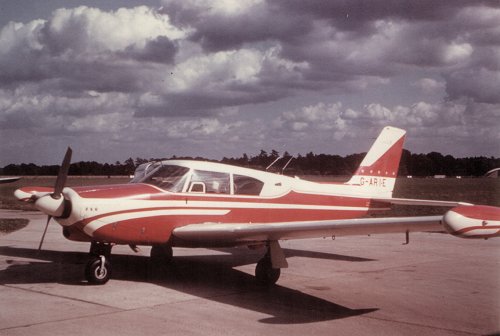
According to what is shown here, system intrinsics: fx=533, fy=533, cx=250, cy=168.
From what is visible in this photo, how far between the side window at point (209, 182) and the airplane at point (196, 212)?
0.02 metres

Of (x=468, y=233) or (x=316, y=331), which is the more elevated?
(x=468, y=233)

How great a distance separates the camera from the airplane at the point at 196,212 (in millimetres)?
7953

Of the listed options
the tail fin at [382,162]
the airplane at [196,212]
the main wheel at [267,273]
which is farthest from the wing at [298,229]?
the tail fin at [382,162]

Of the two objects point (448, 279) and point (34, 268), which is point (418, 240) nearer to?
point (448, 279)

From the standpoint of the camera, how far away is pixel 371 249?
1358cm

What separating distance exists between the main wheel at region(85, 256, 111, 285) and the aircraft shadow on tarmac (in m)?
0.17

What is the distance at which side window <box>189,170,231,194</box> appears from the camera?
9195mm

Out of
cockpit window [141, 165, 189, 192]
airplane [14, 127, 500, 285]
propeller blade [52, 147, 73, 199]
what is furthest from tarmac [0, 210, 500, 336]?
cockpit window [141, 165, 189, 192]

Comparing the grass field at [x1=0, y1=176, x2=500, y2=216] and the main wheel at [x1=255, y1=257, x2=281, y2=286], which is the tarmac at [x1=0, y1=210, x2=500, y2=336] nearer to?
the main wheel at [x1=255, y1=257, x2=281, y2=286]

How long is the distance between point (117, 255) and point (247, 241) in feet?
15.5

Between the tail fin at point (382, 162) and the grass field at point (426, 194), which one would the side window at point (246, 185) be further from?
the grass field at point (426, 194)

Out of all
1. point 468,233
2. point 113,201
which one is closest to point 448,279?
point 468,233

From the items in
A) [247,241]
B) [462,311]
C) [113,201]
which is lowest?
[462,311]

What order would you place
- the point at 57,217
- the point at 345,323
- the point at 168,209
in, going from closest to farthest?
the point at 345,323 < the point at 57,217 < the point at 168,209
